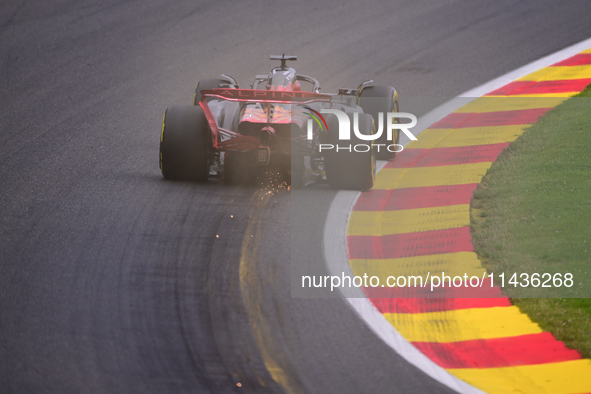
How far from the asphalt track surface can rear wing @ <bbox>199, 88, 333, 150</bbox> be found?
653mm

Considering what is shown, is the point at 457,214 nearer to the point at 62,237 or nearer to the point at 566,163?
the point at 566,163

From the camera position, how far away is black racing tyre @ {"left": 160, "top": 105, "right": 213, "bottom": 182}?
27.6 ft

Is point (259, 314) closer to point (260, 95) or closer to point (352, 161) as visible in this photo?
point (260, 95)

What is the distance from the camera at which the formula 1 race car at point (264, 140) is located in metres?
8.19

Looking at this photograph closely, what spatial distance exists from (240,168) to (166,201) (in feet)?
3.18

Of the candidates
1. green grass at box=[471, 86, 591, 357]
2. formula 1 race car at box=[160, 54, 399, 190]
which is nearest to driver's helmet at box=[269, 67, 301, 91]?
formula 1 race car at box=[160, 54, 399, 190]

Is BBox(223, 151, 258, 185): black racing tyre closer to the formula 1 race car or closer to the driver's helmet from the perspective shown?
the formula 1 race car

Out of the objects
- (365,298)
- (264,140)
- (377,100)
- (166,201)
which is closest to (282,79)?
(264,140)

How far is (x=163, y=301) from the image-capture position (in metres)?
5.96

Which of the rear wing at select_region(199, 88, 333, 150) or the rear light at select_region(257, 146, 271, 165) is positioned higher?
the rear wing at select_region(199, 88, 333, 150)

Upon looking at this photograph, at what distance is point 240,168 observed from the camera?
8562mm

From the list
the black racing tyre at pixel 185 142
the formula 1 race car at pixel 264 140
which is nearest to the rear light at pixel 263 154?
the formula 1 race car at pixel 264 140

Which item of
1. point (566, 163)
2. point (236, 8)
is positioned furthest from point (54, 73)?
point (566, 163)

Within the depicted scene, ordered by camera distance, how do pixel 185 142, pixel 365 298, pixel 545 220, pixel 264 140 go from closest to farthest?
pixel 365 298 < pixel 545 220 < pixel 264 140 < pixel 185 142
